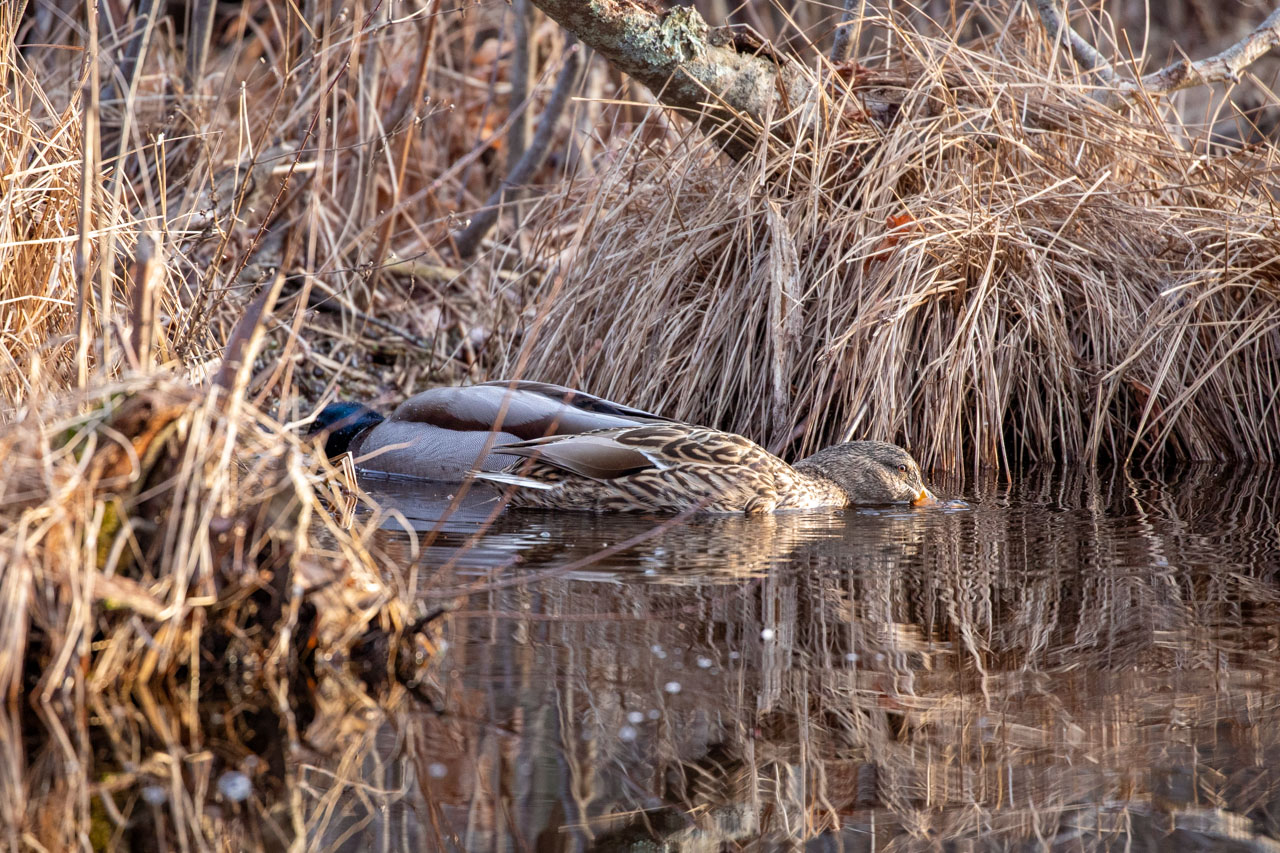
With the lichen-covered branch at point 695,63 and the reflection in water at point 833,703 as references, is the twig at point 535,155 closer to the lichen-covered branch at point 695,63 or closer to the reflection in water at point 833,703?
the lichen-covered branch at point 695,63

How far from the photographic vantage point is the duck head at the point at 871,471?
15.6 ft

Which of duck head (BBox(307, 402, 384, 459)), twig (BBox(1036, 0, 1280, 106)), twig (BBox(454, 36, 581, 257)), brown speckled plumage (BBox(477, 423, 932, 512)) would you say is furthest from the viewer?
twig (BBox(454, 36, 581, 257))

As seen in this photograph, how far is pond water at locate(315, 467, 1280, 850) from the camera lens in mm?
1974

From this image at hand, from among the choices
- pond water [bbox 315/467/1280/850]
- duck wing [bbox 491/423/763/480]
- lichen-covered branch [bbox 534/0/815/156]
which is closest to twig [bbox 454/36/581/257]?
lichen-covered branch [bbox 534/0/815/156]

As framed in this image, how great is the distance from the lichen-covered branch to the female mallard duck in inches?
52.2

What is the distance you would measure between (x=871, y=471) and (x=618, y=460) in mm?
939

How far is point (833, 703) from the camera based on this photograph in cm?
244

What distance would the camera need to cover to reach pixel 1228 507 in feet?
14.8

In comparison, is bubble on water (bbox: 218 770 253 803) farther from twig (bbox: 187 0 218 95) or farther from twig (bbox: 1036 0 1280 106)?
twig (bbox: 187 0 218 95)

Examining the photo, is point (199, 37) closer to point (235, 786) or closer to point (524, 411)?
point (524, 411)

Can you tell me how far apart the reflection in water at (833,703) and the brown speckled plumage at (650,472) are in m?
0.66

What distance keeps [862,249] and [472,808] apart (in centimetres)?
369

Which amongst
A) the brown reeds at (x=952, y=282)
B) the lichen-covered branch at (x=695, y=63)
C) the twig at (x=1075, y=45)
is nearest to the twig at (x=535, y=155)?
the brown reeds at (x=952, y=282)

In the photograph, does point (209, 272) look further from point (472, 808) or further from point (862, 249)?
point (862, 249)
